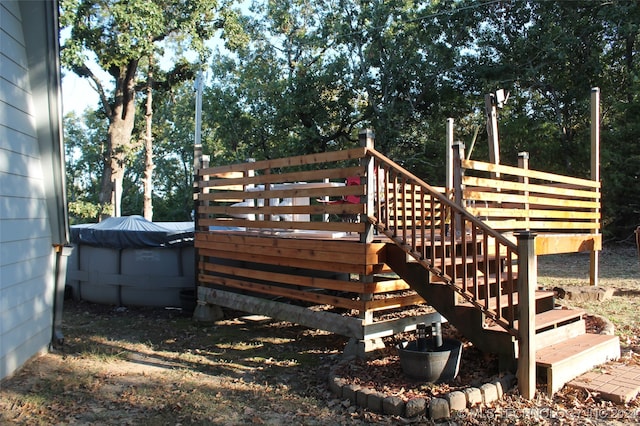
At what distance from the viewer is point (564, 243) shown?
261 inches

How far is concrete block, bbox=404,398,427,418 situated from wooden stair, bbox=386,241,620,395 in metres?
0.94

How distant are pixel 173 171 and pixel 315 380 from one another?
37.1m

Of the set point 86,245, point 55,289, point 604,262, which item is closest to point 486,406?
point 55,289

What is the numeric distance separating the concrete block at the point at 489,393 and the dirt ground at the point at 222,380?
74mm

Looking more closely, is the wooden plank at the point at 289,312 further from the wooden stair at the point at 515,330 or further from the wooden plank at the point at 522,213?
the wooden plank at the point at 522,213

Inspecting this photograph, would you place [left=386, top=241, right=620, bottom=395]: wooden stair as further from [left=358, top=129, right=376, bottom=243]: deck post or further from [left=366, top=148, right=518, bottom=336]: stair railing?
[left=358, top=129, right=376, bottom=243]: deck post

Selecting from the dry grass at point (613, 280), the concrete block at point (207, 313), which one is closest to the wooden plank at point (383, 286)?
the dry grass at point (613, 280)

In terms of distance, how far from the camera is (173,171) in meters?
39.8

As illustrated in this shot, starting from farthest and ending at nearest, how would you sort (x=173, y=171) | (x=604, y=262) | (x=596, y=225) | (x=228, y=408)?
1. (x=173, y=171)
2. (x=604, y=262)
3. (x=596, y=225)
4. (x=228, y=408)

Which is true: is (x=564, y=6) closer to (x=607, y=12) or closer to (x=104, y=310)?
(x=607, y=12)

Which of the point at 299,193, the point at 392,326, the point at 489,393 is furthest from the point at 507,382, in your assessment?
the point at 299,193

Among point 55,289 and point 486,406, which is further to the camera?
point 55,289

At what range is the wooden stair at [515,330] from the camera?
4.16m

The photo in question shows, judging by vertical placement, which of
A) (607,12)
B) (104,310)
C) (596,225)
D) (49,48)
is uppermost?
(607,12)
